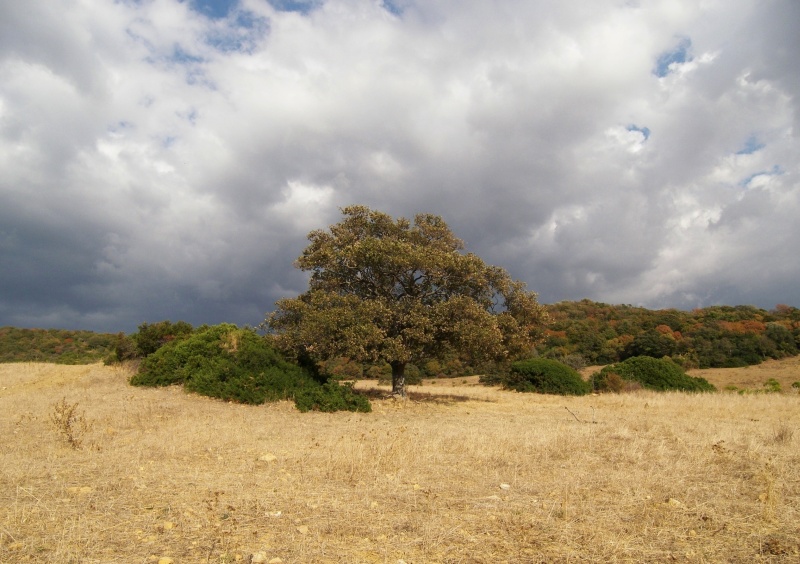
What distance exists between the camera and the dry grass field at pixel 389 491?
5.27 m

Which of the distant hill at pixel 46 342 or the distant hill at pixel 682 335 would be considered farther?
the distant hill at pixel 46 342

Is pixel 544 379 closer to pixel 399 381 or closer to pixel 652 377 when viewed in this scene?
pixel 652 377

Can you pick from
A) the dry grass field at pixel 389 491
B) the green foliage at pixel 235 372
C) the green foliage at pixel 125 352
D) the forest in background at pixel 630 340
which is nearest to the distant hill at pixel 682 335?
the forest in background at pixel 630 340

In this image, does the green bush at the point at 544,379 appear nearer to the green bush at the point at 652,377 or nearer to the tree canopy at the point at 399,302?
the green bush at the point at 652,377

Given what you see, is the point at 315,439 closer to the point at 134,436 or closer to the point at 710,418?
the point at 134,436

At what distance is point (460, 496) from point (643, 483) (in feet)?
9.28

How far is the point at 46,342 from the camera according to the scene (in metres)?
60.5

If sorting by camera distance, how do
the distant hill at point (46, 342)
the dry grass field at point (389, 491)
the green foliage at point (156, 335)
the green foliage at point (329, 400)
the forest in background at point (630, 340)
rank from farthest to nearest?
1. the distant hill at point (46, 342)
2. the forest in background at point (630, 340)
3. the green foliage at point (156, 335)
4. the green foliage at point (329, 400)
5. the dry grass field at point (389, 491)

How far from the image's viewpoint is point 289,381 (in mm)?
19469

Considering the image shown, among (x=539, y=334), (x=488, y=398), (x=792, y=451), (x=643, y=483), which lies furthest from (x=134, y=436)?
(x=488, y=398)

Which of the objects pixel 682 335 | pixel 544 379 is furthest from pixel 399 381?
pixel 682 335

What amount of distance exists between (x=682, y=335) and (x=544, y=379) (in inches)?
1208

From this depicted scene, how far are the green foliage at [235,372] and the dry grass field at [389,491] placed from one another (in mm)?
3825

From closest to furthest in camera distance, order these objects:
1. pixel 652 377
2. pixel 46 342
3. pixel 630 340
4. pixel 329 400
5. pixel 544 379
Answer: pixel 329 400 < pixel 544 379 < pixel 652 377 < pixel 630 340 < pixel 46 342
